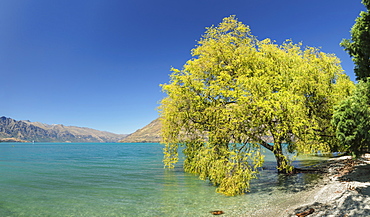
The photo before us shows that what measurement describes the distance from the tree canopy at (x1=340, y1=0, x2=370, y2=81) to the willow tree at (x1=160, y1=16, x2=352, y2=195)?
326 cm

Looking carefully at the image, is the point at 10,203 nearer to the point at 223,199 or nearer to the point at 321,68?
the point at 223,199

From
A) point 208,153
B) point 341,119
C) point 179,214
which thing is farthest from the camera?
point 208,153

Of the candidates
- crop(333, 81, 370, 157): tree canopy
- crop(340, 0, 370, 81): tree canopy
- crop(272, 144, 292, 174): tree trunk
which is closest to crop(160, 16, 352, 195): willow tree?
crop(272, 144, 292, 174): tree trunk

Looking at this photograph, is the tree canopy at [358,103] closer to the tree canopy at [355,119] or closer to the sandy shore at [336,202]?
the tree canopy at [355,119]

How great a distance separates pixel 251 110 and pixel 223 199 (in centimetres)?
661

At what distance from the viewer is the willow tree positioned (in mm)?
16484

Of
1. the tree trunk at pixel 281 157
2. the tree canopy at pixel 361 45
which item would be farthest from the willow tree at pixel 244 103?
the tree canopy at pixel 361 45

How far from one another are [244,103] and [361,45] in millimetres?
9241

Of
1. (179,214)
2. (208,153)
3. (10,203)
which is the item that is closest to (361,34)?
(208,153)

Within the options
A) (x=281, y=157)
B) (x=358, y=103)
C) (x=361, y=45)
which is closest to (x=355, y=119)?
(x=358, y=103)

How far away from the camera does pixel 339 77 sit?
2347cm

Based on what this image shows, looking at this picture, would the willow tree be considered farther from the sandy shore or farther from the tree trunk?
the sandy shore

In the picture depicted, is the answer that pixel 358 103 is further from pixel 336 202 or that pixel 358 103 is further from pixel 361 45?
pixel 336 202

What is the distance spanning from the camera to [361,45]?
1633 cm
